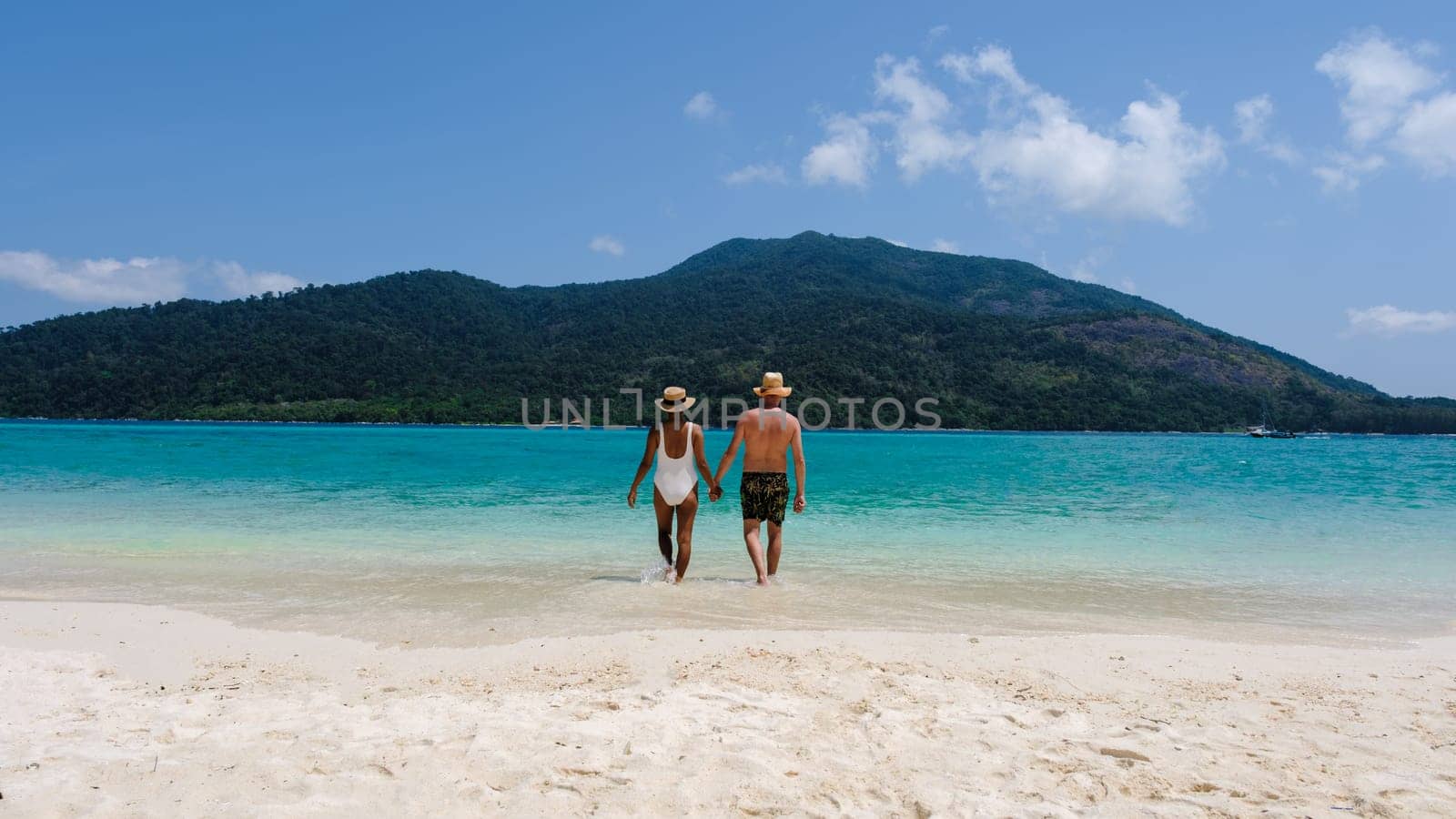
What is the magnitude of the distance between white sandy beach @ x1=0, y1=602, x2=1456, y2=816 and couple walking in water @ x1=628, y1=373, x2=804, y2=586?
2.20m

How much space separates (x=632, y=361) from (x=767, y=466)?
111733mm

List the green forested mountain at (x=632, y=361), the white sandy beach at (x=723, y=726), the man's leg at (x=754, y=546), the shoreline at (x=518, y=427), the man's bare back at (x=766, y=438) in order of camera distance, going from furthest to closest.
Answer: the green forested mountain at (x=632, y=361) < the shoreline at (x=518, y=427) < the man's bare back at (x=766, y=438) < the man's leg at (x=754, y=546) < the white sandy beach at (x=723, y=726)

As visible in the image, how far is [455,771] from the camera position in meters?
3.40

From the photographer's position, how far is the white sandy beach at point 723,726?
3.19 meters

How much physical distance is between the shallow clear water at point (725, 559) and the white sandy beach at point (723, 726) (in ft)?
3.09

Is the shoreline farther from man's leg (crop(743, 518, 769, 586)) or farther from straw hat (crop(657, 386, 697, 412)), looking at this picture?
straw hat (crop(657, 386, 697, 412))

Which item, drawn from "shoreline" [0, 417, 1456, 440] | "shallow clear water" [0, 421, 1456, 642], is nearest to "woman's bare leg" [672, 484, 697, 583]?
"shallow clear water" [0, 421, 1456, 642]

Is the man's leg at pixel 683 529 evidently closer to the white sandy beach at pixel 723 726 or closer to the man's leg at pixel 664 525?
the man's leg at pixel 664 525

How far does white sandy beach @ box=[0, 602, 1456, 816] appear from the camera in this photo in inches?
125

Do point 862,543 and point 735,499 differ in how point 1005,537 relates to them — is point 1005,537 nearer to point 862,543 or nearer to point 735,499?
point 862,543

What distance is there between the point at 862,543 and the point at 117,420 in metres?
133

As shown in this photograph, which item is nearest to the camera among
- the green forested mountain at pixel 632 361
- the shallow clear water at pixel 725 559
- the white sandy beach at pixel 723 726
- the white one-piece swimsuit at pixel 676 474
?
the white sandy beach at pixel 723 726

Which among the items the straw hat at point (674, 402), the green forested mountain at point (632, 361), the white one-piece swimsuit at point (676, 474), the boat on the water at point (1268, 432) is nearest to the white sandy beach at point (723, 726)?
the white one-piece swimsuit at point (676, 474)

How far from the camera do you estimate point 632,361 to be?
118750 millimetres
